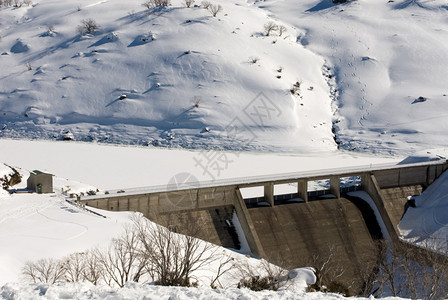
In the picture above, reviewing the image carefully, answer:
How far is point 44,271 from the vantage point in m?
23.6

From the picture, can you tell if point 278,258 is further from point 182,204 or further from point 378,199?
point 378,199

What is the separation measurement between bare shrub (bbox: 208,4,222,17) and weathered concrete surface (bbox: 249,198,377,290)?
4988cm

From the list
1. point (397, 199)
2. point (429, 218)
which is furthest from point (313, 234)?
point (397, 199)

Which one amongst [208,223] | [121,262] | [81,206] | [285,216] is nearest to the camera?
[121,262]

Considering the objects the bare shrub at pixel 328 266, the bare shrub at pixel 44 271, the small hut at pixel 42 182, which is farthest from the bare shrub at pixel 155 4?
the bare shrub at pixel 44 271

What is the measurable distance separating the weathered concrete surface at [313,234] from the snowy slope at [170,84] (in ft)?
75.7

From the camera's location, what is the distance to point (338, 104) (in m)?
73.4

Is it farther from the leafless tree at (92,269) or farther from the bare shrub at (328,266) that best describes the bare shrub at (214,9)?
the leafless tree at (92,269)

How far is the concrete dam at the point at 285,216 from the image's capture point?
35562 mm

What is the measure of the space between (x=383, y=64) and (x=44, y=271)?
6278 cm

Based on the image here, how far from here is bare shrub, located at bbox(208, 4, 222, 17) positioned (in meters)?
85.6

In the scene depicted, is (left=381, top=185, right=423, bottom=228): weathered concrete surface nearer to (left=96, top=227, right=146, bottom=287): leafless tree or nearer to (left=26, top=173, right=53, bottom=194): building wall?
(left=96, top=227, right=146, bottom=287): leafless tree

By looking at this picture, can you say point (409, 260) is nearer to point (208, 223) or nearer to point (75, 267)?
point (208, 223)

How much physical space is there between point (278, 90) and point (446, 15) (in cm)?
3434
